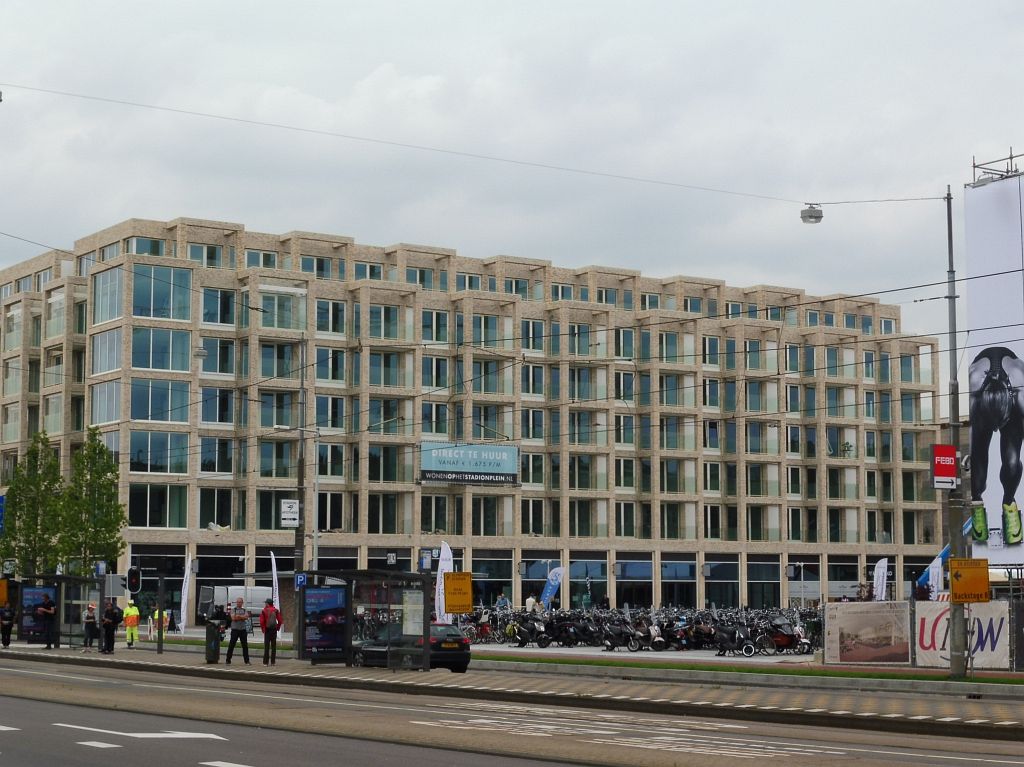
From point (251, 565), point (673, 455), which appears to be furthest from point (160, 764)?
point (673, 455)

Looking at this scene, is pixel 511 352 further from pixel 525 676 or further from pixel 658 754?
pixel 658 754

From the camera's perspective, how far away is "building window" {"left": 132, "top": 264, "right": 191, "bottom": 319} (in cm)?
7344

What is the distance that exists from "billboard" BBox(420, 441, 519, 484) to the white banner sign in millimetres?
46928

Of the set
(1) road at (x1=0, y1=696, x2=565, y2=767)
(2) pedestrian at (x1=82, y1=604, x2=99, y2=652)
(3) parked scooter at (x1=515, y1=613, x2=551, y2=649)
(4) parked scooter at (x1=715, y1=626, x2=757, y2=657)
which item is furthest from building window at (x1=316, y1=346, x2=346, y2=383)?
(1) road at (x1=0, y1=696, x2=565, y2=767)

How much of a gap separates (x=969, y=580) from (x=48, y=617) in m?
29.8

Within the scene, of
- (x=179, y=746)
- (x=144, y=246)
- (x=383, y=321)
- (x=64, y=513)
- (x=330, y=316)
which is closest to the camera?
(x=179, y=746)

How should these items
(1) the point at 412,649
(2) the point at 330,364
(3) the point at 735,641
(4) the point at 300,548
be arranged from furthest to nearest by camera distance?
(2) the point at 330,364 → (4) the point at 300,548 → (3) the point at 735,641 → (1) the point at 412,649

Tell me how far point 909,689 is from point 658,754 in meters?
16.8

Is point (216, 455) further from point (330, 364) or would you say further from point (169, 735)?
point (169, 735)

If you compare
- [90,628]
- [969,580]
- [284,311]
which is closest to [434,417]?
[284,311]

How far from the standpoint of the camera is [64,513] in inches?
2510

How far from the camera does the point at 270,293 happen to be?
76.0m

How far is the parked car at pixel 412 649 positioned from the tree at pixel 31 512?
116 feet

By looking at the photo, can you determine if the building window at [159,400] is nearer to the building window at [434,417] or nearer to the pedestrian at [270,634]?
the building window at [434,417]
